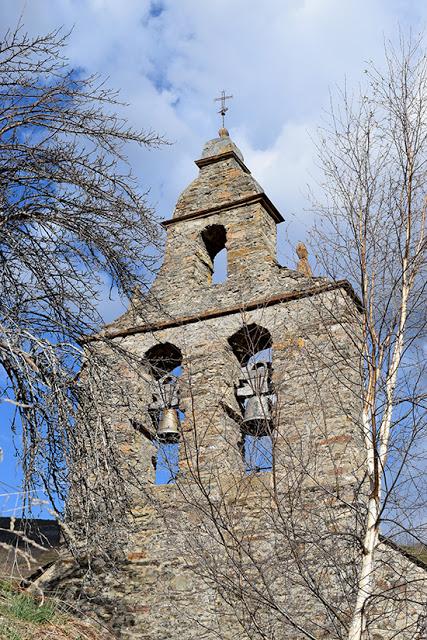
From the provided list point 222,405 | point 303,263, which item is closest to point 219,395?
point 222,405

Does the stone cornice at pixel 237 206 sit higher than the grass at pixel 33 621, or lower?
higher

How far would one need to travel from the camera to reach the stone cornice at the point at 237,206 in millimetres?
9258

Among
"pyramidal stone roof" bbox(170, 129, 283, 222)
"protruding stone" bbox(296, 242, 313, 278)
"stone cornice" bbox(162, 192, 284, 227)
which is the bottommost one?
"protruding stone" bbox(296, 242, 313, 278)

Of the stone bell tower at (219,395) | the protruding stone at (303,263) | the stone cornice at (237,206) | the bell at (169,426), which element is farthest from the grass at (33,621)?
the stone cornice at (237,206)

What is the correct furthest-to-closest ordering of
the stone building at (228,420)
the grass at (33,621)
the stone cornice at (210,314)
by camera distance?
the stone cornice at (210,314) < the stone building at (228,420) < the grass at (33,621)

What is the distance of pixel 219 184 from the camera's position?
9.84 metres

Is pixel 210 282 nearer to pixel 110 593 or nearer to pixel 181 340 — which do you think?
pixel 181 340

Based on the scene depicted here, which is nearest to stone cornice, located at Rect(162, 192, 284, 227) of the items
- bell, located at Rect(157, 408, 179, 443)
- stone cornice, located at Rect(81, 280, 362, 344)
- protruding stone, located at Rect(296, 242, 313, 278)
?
protruding stone, located at Rect(296, 242, 313, 278)

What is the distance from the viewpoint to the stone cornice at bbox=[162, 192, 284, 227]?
9258mm

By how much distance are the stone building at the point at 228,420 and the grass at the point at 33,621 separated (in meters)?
0.73

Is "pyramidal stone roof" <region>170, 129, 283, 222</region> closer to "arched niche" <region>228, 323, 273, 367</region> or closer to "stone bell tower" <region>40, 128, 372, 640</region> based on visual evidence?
"stone bell tower" <region>40, 128, 372, 640</region>

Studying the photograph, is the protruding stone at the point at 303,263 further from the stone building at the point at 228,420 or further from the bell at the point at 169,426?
the bell at the point at 169,426

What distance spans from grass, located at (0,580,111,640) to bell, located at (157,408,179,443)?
2046 mm

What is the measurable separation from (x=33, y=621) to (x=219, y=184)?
20.5ft
